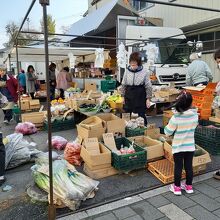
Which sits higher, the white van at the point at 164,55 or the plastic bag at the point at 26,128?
the white van at the point at 164,55

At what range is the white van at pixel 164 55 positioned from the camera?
9477 mm

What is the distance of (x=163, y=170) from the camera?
376 centimetres

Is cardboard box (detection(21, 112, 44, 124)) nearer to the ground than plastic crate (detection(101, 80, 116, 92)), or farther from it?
nearer to the ground

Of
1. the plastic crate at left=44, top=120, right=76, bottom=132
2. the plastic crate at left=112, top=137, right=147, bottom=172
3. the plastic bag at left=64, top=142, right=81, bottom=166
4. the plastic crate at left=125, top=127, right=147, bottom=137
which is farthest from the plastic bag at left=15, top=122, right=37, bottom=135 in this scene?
the plastic crate at left=112, top=137, right=147, bottom=172

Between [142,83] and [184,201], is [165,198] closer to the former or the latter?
[184,201]

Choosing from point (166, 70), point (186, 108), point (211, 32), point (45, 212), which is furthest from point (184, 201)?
point (211, 32)

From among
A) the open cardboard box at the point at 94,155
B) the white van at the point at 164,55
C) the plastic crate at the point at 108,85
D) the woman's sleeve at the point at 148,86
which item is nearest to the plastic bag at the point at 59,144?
the open cardboard box at the point at 94,155

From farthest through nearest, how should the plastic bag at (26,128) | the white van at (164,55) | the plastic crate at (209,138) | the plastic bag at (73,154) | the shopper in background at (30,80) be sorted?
1. the shopper in background at (30,80)
2. the white van at (164,55)
3. the plastic bag at (26,128)
4. the plastic crate at (209,138)
5. the plastic bag at (73,154)

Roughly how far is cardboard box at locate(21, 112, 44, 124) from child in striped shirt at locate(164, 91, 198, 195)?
184 inches

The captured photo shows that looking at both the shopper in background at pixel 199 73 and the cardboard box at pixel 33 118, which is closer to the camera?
the shopper in background at pixel 199 73

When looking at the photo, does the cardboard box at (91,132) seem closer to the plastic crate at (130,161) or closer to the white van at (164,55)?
the plastic crate at (130,161)

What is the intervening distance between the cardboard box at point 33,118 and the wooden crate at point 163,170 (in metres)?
4.04

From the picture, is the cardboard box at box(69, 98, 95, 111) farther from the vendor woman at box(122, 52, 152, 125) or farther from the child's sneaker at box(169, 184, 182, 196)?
the child's sneaker at box(169, 184, 182, 196)

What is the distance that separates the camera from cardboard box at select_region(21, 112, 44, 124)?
7.00m
